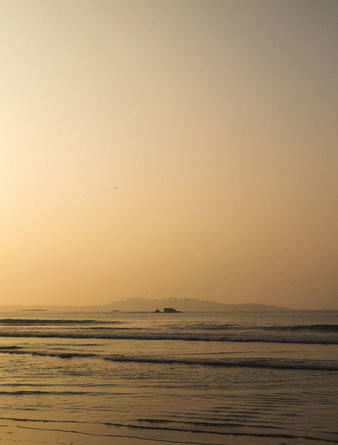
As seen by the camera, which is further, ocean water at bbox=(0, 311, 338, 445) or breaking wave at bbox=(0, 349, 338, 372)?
breaking wave at bbox=(0, 349, 338, 372)

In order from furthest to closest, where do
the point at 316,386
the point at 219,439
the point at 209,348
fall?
the point at 209,348, the point at 316,386, the point at 219,439

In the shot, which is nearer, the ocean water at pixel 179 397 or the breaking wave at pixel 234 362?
the ocean water at pixel 179 397

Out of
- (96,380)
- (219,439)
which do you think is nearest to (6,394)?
(96,380)

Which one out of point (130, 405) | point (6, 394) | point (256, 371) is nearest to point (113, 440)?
point (130, 405)

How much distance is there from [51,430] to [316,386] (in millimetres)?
9006

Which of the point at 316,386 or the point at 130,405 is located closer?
the point at 130,405

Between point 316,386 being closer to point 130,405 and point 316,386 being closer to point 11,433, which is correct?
point 130,405

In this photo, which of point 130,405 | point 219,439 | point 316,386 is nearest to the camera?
point 219,439

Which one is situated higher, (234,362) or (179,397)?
(179,397)

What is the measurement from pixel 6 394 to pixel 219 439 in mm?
7799

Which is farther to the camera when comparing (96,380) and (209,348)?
(209,348)

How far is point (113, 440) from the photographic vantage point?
1053 cm

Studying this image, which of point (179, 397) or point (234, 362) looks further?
point (234, 362)

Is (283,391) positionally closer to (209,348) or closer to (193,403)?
(193,403)
